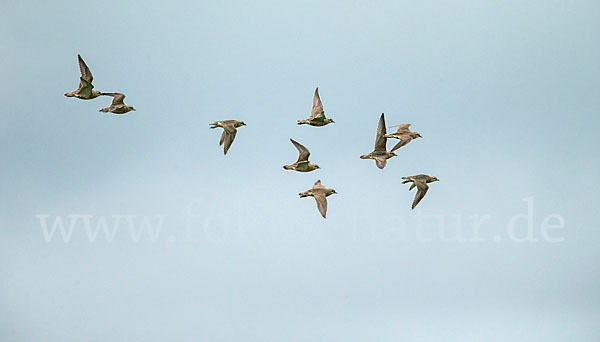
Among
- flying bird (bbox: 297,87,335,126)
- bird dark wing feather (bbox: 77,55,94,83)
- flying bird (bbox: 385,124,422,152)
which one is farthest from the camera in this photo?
flying bird (bbox: 385,124,422,152)

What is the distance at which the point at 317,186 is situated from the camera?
220 feet

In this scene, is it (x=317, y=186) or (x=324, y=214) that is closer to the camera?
(x=324, y=214)

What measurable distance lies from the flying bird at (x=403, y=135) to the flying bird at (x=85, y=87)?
60.6 ft

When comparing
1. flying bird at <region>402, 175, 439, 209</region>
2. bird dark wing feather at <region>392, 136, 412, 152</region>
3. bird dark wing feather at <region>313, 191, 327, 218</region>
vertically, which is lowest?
bird dark wing feather at <region>313, 191, 327, 218</region>

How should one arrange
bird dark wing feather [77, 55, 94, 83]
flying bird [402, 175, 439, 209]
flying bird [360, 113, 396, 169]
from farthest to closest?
flying bird [402, 175, 439, 209]
flying bird [360, 113, 396, 169]
bird dark wing feather [77, 55, 94, 83]

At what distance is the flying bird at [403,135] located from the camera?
65.6 metres

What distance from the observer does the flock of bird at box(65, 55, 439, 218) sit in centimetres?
6188

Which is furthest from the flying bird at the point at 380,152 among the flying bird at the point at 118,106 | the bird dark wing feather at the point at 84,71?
the bird dark wing feather at the point at 84,71

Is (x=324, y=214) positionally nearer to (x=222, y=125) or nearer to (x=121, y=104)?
(x=222, y=125)

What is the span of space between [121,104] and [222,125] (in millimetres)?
6315

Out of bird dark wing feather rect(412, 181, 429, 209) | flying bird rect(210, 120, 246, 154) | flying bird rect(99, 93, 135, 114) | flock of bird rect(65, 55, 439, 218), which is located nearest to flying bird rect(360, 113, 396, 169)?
flock of bird rect(65, 55, 439, 218)

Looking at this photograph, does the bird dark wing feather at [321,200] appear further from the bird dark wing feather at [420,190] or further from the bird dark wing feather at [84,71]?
→ the bird dark wing feather at [84,71]

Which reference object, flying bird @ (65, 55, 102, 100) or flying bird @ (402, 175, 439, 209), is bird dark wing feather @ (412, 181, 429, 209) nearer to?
flying bird @ (402, 175, 439, 209)

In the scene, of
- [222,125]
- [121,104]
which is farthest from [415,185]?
[121,104]
